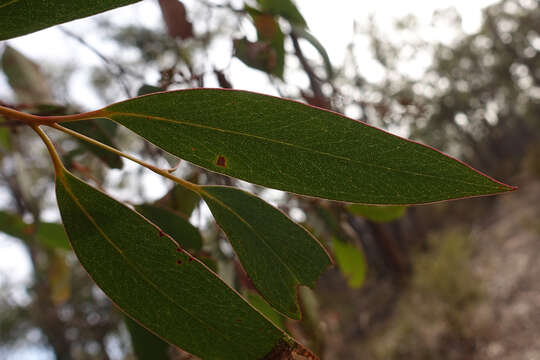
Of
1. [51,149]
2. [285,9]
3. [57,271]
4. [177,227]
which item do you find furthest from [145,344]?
[57,271]

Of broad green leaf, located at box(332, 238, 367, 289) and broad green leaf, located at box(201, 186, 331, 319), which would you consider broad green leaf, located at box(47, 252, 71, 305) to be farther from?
broad green leaf, located at box(201, 186, 331, 319)

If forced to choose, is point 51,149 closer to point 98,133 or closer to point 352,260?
point 98,133

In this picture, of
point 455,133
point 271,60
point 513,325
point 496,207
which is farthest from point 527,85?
point 271,60

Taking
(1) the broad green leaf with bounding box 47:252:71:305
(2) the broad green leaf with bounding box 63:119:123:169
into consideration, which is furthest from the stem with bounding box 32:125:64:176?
(1) the broad green leaf with bounding box 47:252:71:305

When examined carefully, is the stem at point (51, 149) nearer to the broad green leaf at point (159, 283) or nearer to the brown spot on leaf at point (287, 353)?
the broad green leaf at point (159, 283)

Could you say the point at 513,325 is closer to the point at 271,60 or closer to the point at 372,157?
the point at 271,60
